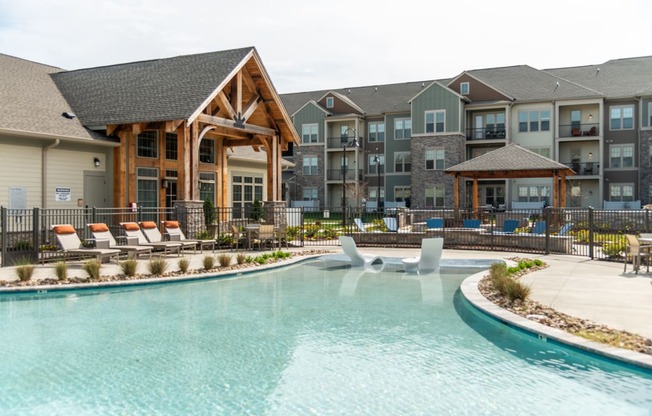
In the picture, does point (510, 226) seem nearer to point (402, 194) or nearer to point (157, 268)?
point (157, 268)

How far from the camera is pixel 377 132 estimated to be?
160 ft

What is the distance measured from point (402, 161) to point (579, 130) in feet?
44.8

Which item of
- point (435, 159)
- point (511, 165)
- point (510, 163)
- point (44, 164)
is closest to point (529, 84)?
point (435, 159)

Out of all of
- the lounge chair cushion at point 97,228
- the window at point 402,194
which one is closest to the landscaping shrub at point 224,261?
the lounge chair cushion at point 97,228

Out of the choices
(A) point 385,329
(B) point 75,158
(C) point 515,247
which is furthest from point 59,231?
(C) point 515,247

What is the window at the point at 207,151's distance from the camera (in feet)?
82.3

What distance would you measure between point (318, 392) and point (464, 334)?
299cm

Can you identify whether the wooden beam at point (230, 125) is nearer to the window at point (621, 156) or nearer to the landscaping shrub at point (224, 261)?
the landscaping shrub at point (224, 261)

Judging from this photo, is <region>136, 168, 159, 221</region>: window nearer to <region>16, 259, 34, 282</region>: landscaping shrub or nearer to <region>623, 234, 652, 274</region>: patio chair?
<region>16, 259, 34, 282</region>: landscaping shrub

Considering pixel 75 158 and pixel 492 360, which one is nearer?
pixel 492 360

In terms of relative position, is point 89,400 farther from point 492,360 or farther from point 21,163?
point 21,163

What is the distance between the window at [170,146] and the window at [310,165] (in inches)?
1074

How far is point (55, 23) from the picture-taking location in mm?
16141

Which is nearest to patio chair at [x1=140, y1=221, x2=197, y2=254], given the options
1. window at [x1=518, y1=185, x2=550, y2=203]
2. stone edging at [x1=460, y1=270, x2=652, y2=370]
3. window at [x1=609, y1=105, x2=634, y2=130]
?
stone edging at [x1=460, y1=270, x2=652, y2=370]
